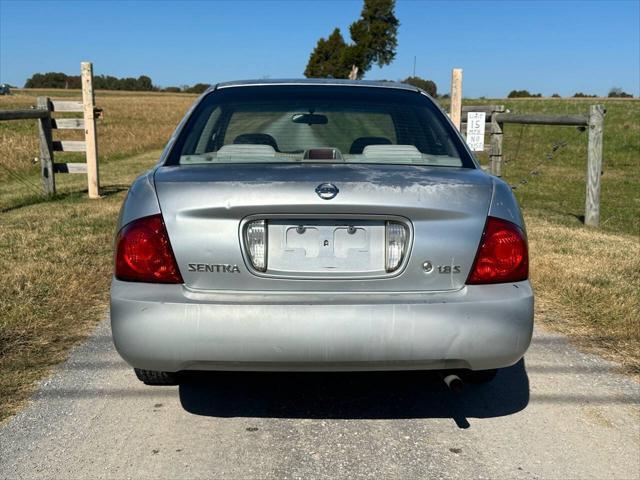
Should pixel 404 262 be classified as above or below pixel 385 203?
below

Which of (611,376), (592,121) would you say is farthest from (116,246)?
(592,121)

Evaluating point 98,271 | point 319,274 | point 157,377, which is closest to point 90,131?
point 98,271

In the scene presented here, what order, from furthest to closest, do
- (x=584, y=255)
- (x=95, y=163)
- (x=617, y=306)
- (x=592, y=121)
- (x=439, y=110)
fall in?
(x=95, y=163) → (x=592, y=121) → (x=584, y=255) → (x=617, y=306) → (x=439, y=110)

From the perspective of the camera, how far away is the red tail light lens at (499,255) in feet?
9.17

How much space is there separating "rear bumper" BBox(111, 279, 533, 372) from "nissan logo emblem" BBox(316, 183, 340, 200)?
375 millimetres

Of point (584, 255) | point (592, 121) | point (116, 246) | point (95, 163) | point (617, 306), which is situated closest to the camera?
point (116, 246)

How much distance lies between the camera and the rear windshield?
3.32 metres

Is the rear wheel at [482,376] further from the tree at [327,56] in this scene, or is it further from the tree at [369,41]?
the tree at [327,56]

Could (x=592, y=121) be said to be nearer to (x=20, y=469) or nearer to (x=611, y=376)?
(x=611, y=376)

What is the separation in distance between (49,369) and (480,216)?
96.5 inches

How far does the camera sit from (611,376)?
3.84 metres

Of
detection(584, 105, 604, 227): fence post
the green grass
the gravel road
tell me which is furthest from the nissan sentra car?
the green grass

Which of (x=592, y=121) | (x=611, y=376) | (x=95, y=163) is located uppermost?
(x=592, y=121)

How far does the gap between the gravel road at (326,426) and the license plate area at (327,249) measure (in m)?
0.77
